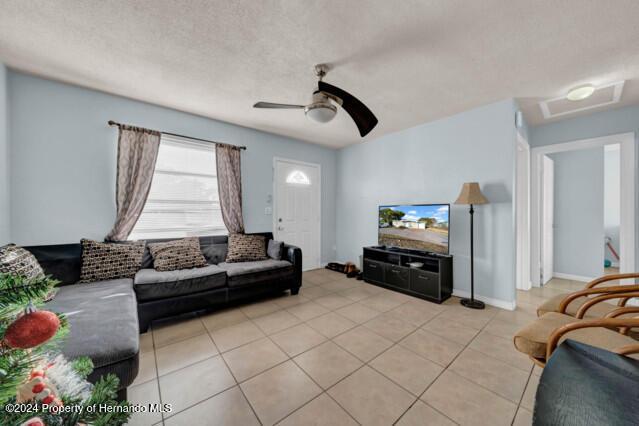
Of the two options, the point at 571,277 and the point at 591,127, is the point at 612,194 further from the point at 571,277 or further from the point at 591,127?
the point at 591,127

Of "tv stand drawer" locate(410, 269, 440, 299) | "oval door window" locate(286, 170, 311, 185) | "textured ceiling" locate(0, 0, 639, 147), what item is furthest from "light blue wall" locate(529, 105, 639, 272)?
"oval door window" locate(286, 170, 311, 185)

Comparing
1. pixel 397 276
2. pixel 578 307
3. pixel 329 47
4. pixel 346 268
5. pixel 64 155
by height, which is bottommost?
pixel 346 268

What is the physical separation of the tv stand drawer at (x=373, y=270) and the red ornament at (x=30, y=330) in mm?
3477

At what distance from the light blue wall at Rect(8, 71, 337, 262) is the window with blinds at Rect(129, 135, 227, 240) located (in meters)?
0.31

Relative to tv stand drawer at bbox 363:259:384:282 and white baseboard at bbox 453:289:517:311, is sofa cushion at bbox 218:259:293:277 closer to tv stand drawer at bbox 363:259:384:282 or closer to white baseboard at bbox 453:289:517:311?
tv stand drawer at bbox 363:259:384:282

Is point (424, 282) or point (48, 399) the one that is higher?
point (48, 399)

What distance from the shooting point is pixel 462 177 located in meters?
3.19

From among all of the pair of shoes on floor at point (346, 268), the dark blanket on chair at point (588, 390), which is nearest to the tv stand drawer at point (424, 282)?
the pair of shoes on floor at point (346, 268)

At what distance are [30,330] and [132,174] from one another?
285 cm

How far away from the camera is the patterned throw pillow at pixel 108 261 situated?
2.35 metres

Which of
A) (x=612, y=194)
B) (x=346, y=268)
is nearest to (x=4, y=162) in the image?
(x=346, y=268)

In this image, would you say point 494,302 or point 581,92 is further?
point 494,302

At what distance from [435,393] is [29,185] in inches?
163

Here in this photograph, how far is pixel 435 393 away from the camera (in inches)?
59.1
